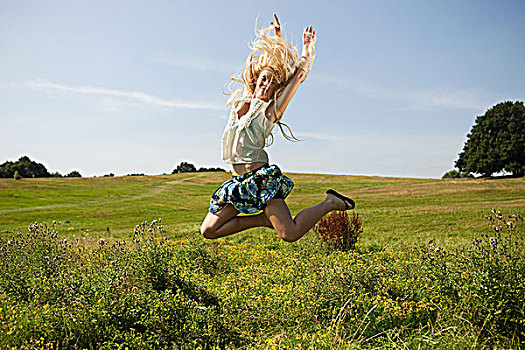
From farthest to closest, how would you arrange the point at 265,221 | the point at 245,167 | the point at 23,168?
1. the point at 23,168
2. the point at 265,221
3. the point at 245,167

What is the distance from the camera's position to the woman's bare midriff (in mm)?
4215

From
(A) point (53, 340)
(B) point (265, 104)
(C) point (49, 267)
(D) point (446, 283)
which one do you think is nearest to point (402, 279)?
(D) point (446, 283)

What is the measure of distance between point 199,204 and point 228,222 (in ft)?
68.5

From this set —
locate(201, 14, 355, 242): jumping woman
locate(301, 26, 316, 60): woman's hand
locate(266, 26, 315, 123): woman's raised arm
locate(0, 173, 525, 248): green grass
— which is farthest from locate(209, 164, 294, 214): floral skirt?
locate(0, 173, 525, 248): green grass

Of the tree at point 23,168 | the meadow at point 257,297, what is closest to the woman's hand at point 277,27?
the meadow at point 257,297

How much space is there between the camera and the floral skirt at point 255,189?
13.6 ft

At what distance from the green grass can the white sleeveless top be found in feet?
19.8

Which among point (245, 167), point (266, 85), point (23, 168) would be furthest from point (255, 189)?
point (23, 168)

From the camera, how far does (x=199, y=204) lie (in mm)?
24969

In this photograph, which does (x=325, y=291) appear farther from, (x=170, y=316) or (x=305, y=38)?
(x=305, y=38)

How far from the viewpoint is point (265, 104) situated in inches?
164

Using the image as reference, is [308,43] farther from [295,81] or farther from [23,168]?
[23,168]

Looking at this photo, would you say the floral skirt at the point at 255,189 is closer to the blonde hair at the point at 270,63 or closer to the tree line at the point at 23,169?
the blonde hair at the point at 270,63

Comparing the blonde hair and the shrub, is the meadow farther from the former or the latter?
the blonde hair
